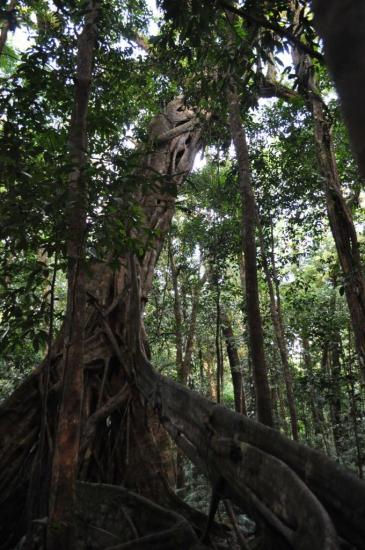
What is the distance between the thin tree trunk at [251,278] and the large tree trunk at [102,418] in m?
0.59

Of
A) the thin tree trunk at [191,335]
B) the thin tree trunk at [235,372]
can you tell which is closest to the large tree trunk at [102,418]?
the thin tree trunk at [191,335]

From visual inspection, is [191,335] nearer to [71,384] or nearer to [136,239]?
[136,239]

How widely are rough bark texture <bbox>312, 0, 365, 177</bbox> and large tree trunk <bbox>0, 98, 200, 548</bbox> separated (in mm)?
2573

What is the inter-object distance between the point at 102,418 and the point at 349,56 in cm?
428

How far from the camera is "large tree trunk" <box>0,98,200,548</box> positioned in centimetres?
399

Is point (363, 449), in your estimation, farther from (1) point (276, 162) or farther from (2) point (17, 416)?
(2) point (17, 416)

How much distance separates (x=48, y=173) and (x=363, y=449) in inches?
289

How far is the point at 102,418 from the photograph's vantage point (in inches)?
174

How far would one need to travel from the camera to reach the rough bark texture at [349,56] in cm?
56

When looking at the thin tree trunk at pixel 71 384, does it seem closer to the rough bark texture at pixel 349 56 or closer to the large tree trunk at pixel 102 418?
the large tree trunk at pixel 102 418

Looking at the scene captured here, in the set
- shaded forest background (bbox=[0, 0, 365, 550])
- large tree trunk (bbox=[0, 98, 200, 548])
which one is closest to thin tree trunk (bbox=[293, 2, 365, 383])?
shaded forest background (bbox=[0, 0, 365, 550])

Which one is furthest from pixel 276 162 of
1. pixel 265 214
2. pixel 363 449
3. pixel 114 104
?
pixel 363 449

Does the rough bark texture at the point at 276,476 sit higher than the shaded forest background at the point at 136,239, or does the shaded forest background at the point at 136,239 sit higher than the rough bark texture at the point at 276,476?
the shaded forest background at the point at 136,239

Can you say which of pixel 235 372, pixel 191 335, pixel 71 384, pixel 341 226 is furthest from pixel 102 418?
pixel 235 372
